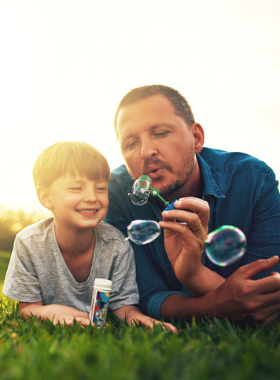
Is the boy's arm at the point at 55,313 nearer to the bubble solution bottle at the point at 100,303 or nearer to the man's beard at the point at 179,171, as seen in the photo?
the bubble solution bottle at the point at 100,303

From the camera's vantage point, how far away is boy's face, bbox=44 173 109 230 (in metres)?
2.35

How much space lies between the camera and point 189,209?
6.98 ft

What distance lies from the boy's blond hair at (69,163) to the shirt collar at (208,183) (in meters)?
0.75

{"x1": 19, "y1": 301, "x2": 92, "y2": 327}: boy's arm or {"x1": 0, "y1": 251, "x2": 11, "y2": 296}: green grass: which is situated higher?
{"x1": 19, "y1": 301, "x2": 92, "y2": 327}: boy's arm

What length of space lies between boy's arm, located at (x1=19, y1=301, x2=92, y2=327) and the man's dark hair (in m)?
1.52

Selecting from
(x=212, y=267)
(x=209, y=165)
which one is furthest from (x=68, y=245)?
(x=209, y=165)

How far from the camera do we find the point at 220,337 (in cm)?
156

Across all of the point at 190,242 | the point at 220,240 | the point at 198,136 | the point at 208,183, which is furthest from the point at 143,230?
the point at 198,136

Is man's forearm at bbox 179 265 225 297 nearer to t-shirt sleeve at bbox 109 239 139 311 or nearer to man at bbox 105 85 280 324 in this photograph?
man at bbox 105 85 280 324

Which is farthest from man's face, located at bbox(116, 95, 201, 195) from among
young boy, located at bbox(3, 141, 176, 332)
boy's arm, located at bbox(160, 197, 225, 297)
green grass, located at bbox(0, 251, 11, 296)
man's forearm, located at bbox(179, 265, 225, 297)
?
green grass, located at bbox(0, 251, 11, 296)

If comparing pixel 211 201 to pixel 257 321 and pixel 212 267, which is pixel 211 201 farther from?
pixel 257 321

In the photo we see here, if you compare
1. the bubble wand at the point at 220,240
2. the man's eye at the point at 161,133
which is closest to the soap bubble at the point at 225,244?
the bubble wand at the point at 220,240

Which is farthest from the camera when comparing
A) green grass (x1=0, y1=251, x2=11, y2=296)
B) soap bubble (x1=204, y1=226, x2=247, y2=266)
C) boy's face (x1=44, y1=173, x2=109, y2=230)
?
green grass (x1=0, y1=251, x2=11, y2=296)

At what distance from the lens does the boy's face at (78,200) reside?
235 cm
